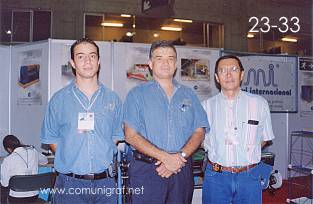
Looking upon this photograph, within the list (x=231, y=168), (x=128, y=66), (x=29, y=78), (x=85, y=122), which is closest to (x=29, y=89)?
(x=29, y=78)

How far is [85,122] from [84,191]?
41 cm

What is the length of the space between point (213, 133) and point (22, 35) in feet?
21.9

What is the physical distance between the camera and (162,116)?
7.57ft

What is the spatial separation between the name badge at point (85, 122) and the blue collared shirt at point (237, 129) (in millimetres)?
900

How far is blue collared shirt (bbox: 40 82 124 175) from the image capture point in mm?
2143

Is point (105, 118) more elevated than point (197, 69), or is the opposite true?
point (197, 69)

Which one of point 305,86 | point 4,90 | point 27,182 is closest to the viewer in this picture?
point 27,182

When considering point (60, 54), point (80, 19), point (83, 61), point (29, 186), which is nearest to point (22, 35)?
point (80, 19)

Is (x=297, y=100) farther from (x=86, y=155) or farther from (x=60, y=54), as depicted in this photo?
(x=86, y=155)

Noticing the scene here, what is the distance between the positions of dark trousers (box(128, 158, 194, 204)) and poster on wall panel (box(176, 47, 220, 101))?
2637 millimetres

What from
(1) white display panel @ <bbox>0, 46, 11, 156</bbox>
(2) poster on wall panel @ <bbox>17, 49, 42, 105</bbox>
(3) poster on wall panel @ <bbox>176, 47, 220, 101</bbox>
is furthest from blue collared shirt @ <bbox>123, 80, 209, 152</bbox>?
(1) white display panel @ <bbox>0, 46, 11, 156</bbox>

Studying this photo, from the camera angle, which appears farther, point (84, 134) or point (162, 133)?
point (162, 133)

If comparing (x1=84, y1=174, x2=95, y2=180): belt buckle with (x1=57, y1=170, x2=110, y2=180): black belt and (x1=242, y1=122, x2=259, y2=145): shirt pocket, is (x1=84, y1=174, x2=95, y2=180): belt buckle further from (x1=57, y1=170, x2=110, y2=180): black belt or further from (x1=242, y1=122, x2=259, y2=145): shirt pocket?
(x1=242, y1=122, x2=259, y2=145): shirt pocket

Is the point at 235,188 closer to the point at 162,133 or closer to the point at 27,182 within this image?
the point at 162,133
